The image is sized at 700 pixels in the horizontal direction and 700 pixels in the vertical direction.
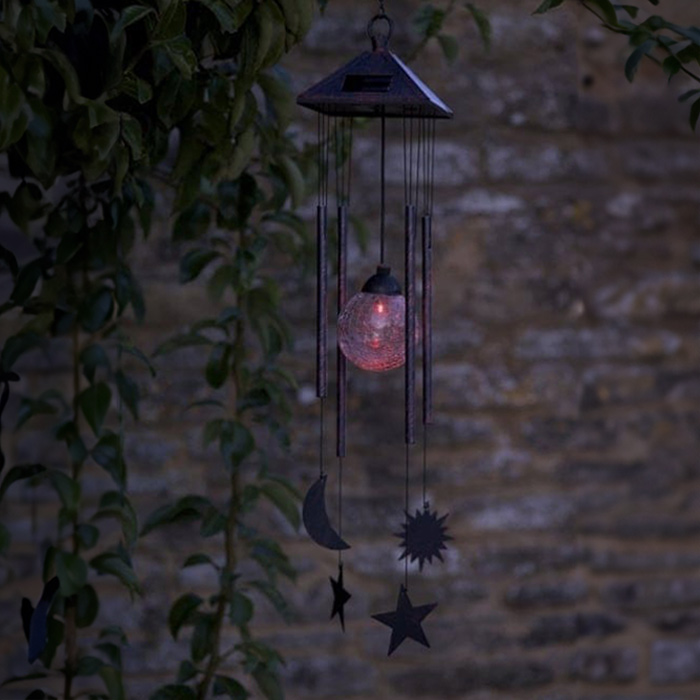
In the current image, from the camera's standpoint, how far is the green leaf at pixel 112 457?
238cm

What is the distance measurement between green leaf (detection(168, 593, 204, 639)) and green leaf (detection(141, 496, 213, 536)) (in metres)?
0.16

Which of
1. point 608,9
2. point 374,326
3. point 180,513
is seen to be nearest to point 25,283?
point 180,513

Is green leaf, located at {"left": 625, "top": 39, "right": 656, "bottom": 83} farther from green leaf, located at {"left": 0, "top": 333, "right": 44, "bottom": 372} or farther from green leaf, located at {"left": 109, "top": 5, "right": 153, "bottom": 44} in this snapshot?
green leaf, located at {"left": 0, "top": 333, "right": 44, "bottom": 372}

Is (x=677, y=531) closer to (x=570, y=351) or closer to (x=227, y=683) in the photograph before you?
(x=570, y=351)

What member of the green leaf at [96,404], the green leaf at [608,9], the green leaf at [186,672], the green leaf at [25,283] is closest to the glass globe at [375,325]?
the green leaf at [608,9]

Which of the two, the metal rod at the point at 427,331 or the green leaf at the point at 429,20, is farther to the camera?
the green leaf at the point at 429,20

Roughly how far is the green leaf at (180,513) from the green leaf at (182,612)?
16 cm

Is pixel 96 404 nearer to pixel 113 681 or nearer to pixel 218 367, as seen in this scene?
pixel 218 367

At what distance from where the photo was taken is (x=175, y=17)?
5.76 ft

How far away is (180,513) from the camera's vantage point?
250 centimetres

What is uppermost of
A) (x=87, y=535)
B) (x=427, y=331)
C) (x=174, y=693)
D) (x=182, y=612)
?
(x=427, y=331)

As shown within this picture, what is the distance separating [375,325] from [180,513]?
77 cm

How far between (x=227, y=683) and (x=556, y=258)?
4.68 feet

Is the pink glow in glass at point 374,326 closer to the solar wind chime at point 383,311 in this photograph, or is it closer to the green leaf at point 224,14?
the solar wind chime at point 383,311
